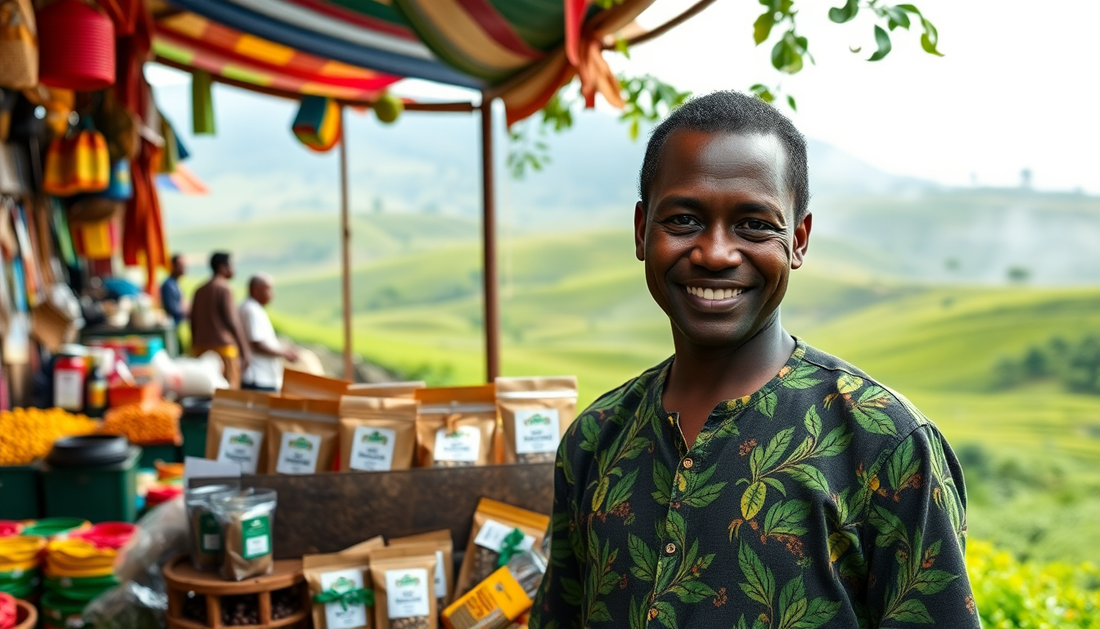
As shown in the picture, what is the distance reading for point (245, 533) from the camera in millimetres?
2115

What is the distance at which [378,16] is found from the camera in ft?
14.3

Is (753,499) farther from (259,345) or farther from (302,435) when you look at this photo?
(259,345)

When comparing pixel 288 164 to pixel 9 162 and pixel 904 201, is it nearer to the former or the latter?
pixel 904 201

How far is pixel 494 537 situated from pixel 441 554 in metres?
0.14

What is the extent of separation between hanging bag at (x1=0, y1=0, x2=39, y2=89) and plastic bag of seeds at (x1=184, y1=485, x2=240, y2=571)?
2033 mm

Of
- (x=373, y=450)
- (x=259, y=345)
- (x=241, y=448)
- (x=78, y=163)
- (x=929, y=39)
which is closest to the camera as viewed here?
(x=929, y=39)

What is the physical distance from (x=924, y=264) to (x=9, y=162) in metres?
15.5

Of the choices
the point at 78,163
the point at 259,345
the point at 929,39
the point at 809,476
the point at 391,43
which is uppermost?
the point at 391,43

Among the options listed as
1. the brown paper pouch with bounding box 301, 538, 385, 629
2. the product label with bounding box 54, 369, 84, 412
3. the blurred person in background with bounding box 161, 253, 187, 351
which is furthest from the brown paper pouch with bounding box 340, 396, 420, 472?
the blurred person in background with bounding box 161, 253, 187, 351

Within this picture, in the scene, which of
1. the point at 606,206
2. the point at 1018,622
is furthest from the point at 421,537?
the point at 606,206

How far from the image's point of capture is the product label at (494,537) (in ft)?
7.18

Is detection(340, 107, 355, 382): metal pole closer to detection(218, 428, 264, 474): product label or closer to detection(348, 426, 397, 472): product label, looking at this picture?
detection(218, 428, 264, 474): product label

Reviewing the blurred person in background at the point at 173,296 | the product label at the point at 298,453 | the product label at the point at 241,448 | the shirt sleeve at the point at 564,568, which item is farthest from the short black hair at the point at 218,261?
the shirt sleeve at the point at 564,568

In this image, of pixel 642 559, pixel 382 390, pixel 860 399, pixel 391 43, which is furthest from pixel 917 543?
pixel 391 43
